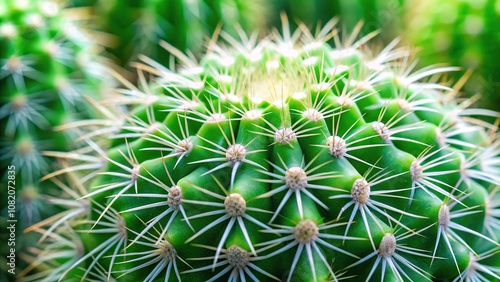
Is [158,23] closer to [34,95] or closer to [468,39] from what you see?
[34,95]

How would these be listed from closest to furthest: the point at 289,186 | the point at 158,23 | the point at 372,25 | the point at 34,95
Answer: the point at 289,186 → the point at 34,95 → the point at 158,23 → the point at 372,25

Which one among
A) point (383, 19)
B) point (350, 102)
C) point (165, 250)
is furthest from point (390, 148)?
point (383, 19)

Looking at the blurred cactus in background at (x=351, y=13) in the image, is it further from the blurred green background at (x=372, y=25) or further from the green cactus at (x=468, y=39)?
the green cactus at (x=468, y=39)

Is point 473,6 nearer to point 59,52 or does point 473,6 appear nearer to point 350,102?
point 350,102

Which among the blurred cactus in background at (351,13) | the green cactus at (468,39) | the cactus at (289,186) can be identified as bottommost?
the cactus at (289,186)

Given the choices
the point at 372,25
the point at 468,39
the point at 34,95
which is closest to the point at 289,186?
the point at 34,95

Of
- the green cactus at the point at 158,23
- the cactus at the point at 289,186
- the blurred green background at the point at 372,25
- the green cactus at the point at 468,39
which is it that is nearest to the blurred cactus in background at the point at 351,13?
the blurred green background at the point at 372,25
